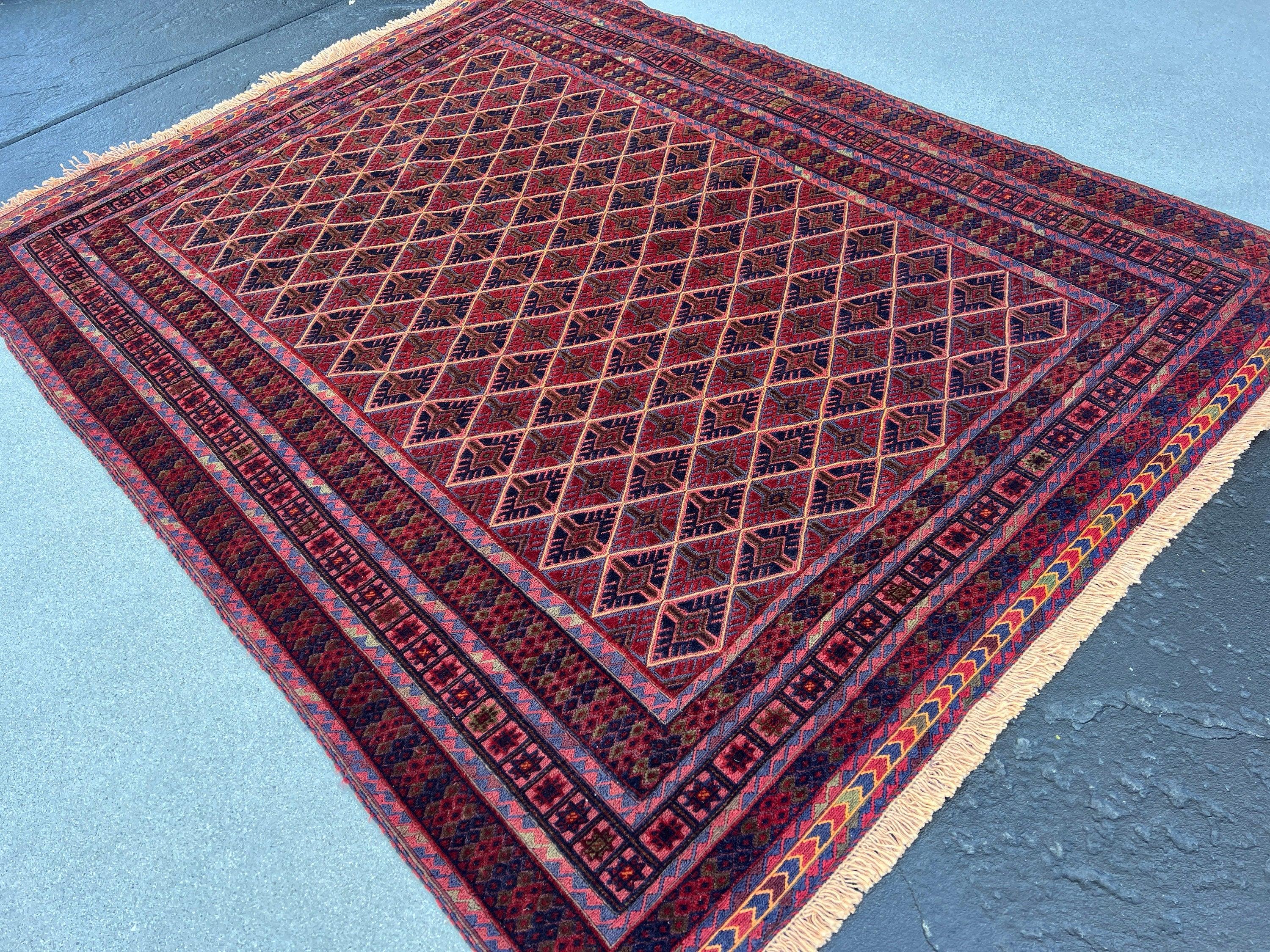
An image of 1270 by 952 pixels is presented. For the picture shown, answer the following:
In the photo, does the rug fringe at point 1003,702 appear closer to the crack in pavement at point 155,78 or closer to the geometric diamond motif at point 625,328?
the geometric diamond motif at point 625,328

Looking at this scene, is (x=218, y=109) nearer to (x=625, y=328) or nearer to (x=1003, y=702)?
(x=625, y=328)

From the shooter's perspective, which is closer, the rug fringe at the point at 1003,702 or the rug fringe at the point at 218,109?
the rug fringe at the point at 1003,702

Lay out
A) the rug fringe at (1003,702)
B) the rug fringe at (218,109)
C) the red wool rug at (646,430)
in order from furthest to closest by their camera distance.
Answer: the rug fringe at (218,109), the red wool rug at (646,430), the rug fringe at (1003,702)

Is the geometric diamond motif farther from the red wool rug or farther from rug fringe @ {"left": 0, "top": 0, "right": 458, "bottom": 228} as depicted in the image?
rug fringe @ {"left": 0, "top": 0, "right": 458, "bottom": 228}

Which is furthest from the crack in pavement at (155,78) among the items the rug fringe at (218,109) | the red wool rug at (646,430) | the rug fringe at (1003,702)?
the rug fringe at (1003,702)

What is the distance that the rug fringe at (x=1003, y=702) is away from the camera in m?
1.35

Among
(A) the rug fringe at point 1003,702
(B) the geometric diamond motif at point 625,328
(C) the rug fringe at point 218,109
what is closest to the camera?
(A) the rug fringe at point 1003,702

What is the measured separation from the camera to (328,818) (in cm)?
150

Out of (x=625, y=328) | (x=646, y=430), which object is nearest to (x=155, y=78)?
(x=625, y=328)

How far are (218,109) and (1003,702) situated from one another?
2652 mm

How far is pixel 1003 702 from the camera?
152 centimetres

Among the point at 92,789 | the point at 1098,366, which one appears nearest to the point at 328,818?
the point at 92,789

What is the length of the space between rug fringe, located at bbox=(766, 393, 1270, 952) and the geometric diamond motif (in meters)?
0.36

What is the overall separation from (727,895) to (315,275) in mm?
1690
